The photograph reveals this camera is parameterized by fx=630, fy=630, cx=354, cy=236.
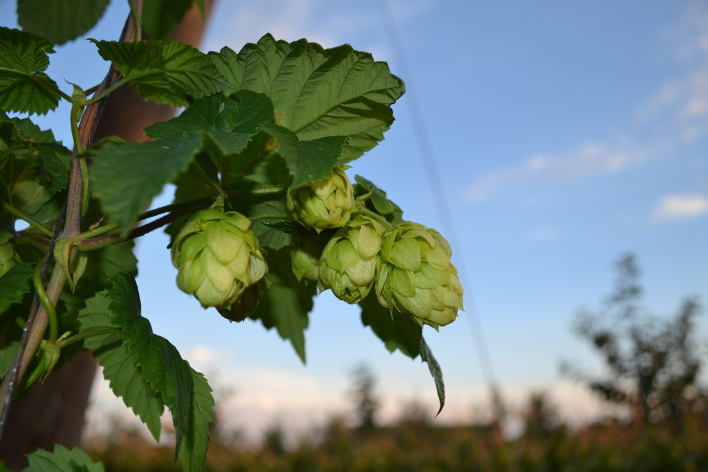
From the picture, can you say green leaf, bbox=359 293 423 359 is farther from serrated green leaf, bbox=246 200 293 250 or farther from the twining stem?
the twining stem

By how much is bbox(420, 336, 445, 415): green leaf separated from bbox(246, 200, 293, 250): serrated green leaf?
4.8 inches

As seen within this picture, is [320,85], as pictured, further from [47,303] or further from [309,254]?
[47,303]

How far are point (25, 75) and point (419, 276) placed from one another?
10.2 inches

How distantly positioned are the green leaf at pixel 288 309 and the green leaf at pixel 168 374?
0.44ft

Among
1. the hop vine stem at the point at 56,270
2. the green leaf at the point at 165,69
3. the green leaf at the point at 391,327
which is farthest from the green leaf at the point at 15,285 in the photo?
the green leaf at the point at 391,327

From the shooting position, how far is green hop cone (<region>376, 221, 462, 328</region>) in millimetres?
378

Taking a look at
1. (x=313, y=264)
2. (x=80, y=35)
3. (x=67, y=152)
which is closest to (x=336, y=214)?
(x=313, y=264)

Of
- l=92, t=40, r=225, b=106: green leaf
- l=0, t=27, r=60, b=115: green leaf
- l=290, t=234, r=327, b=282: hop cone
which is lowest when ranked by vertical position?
l=290, t=234, r=327, b=282: hop cone

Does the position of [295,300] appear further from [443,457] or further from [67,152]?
Answer: [443,457]

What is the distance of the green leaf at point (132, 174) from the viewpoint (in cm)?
24

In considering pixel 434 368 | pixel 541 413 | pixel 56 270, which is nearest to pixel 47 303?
pixel 56 270

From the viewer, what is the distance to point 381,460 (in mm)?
3529

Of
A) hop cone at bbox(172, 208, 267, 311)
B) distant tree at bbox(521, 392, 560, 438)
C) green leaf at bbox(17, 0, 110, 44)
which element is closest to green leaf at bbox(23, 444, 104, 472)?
hop cone at bbox(172, 208, 267, 311)

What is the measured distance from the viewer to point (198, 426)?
→ 37cm
